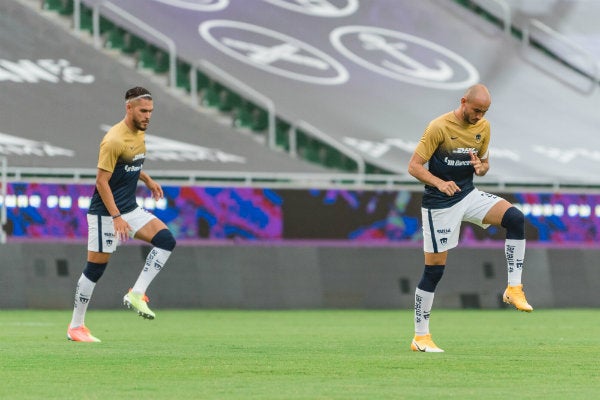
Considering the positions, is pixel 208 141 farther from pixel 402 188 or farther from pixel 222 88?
pixel 402 188

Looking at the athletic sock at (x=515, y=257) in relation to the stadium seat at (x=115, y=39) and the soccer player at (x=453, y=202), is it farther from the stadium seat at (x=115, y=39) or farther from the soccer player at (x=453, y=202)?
the stadium seat at (x=115, y=39)

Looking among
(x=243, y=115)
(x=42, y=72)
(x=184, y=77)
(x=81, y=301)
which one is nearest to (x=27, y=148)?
(x=42, y=72)

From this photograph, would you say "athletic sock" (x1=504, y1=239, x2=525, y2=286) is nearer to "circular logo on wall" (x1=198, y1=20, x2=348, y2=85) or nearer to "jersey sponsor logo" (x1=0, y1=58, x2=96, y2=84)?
"jersey sponsor logo" (x1=0, y1=58, x2=96, y2=84)

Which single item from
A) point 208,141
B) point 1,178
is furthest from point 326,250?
point 208,141

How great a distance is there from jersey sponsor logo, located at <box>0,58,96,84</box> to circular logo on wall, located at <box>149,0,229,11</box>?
12.5ft

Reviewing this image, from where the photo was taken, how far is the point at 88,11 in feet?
112

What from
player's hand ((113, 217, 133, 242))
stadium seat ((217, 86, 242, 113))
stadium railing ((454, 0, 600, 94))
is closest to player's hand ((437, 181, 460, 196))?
player's hand ((113, 217, 133, 242))

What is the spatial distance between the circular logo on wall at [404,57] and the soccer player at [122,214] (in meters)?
20.4

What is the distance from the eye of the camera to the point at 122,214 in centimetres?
1423

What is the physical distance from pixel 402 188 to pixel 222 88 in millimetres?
11061

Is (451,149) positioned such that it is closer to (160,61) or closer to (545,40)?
(160,61)

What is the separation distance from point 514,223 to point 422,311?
104cm

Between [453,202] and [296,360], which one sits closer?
[296,360]

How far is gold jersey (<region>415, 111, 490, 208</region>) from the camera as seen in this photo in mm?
12672
